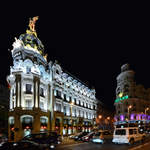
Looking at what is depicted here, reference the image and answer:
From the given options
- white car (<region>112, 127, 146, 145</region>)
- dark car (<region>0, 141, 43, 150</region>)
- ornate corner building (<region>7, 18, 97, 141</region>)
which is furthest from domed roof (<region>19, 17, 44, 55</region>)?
dark car (<region>0, 141, 43, 150</region>)

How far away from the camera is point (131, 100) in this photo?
91812 mm

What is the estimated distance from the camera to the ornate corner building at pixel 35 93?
43.9 metres

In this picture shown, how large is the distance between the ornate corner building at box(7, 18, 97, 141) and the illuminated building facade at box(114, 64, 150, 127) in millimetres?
38490

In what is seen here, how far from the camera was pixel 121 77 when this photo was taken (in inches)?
3873

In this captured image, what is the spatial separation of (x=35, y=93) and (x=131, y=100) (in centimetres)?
5952

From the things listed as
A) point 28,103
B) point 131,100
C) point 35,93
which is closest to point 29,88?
point 35,93

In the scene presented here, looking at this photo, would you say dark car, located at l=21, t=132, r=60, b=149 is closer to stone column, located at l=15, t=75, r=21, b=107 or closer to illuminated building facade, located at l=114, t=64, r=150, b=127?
stone column, located at l=15, t=75, r=21, b=107

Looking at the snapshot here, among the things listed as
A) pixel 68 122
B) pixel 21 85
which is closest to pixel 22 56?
pixel 21 85

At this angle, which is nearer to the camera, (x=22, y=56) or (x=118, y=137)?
(x=118, y=137)

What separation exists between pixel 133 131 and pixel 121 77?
2950 inches

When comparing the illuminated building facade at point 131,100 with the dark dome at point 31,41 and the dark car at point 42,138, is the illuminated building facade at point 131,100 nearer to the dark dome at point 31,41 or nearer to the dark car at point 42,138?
the dark dome at point 31,41

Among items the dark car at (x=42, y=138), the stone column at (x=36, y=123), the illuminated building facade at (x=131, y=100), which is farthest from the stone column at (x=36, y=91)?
the illuminated building facade at (x=131, y=100)

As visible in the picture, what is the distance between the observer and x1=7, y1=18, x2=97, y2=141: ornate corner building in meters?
43.9

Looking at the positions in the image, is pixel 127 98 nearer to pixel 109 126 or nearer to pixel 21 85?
pixel 109 126
